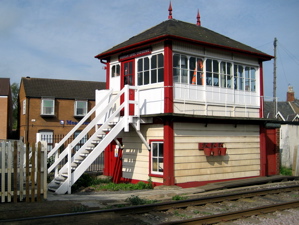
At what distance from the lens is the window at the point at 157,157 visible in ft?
44.7

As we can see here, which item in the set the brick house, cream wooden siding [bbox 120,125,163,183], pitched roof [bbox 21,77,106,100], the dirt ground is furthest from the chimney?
the dirt ground

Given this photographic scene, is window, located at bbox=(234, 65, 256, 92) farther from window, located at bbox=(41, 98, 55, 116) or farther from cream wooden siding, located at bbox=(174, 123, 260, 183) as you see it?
window, located at bbox=(41, 98, 55, 116)

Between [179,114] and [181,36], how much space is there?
9.85 ft

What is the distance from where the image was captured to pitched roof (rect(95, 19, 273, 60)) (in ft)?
45.2

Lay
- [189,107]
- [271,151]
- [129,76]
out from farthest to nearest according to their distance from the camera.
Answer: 1. [271,151]
2. [129,76]
3. [189,107]

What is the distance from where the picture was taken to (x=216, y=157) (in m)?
14.8

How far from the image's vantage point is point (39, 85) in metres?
37.9

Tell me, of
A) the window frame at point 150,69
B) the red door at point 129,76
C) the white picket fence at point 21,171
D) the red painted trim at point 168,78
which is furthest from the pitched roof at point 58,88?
the white picket fence at point 21,171

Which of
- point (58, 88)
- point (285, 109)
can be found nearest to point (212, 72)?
point (58, 88)

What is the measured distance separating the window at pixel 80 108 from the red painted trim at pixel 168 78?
25588mm

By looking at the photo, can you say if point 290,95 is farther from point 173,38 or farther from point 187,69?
point 173,38

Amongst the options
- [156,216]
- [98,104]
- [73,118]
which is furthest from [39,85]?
[156,216]

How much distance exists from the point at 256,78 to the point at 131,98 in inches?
244

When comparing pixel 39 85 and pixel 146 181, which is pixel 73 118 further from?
pixel 146 181
